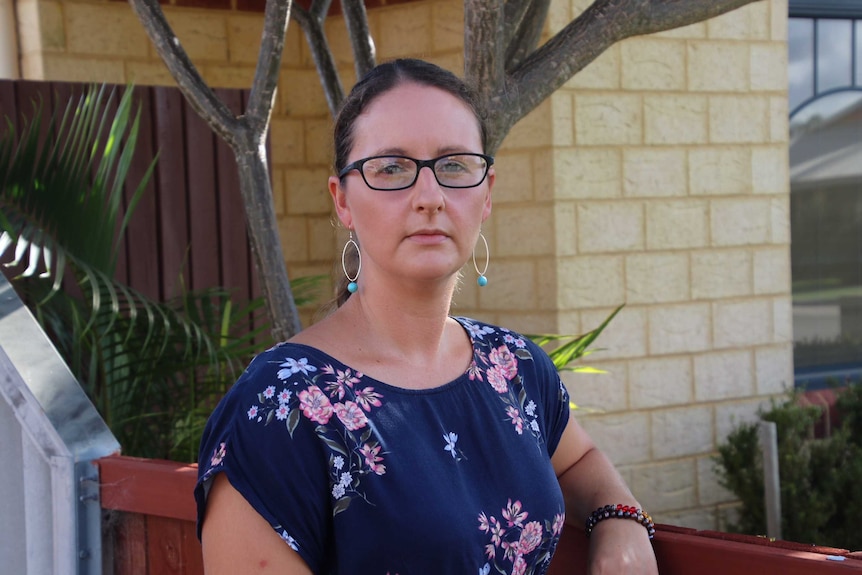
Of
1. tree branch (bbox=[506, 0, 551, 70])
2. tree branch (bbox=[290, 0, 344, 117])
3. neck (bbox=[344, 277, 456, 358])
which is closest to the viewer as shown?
neck (bbox=[344, 277, 456, 358])

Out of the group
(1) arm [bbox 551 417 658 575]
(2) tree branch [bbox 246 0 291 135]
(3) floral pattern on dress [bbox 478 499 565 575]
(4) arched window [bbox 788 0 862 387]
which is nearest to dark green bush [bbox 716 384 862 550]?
(4) arched window [bbox 788 0 862 387]

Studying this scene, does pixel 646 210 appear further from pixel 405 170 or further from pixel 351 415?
pixel 351 415

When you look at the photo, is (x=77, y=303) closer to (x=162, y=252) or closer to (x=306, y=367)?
(x=162, y=252)

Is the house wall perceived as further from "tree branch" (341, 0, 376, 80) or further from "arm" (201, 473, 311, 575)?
"arm" (201, 473, 311, 575)

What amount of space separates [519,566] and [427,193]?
659 mm

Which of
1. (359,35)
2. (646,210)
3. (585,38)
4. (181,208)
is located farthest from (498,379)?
(646,210)

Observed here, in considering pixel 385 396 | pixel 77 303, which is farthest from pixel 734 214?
pixel 385 396

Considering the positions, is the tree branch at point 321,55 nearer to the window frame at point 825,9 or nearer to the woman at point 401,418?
the woman at point 401,418

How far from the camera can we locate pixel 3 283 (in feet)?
9.15

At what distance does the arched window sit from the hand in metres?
4.62

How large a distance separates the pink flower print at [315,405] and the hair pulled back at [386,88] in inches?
17.4

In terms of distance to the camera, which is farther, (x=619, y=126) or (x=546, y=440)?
(x=619, y=126)

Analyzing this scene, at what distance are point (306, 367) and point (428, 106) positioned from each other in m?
0.50

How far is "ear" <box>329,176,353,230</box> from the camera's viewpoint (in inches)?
77.0
